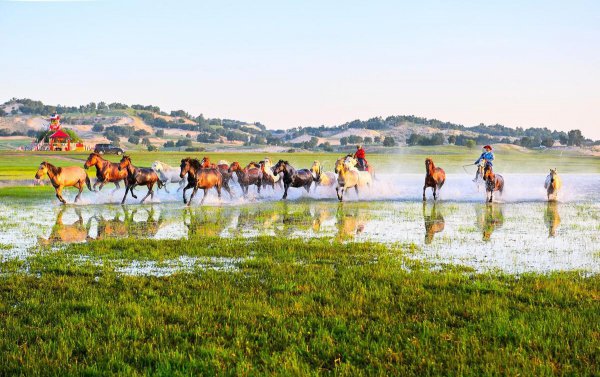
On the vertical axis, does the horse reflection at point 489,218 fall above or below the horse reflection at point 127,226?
below

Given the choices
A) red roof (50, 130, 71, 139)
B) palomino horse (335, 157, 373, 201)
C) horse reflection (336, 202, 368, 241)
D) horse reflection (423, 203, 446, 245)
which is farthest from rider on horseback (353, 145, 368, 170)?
red roof (50, 130, 71, 139)

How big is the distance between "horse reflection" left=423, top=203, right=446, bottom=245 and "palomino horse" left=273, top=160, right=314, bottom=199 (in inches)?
371

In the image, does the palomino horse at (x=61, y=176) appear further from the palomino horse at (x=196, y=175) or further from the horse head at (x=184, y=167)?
the palomino horse at (x=196, y=175)

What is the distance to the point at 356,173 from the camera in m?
31.3

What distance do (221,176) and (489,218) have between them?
14.1m

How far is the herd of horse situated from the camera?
90.3 ft

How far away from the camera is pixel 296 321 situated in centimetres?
794

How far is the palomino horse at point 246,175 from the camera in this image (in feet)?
107

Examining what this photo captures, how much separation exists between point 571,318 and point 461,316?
1.51 meters

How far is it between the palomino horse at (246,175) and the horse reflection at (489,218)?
12895 mm

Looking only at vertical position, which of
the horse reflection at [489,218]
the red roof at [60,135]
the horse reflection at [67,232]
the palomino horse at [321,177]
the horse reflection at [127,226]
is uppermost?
the red roof at [60,135]

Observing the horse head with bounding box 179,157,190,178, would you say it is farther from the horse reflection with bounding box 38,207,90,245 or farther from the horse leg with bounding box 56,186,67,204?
the horse reflection with bounding box 38,207,90,245

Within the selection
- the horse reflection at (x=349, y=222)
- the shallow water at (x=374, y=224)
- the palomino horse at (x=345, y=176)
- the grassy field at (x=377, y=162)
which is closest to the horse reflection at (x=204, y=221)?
the shallow water at (x=374, y=224)

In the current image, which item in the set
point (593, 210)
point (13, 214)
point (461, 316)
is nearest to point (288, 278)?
point (461, 316)
